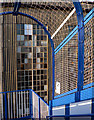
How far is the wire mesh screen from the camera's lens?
2354mm

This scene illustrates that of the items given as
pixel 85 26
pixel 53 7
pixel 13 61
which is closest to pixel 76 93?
pixel 85 26

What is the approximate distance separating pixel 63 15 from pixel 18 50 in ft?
3.67

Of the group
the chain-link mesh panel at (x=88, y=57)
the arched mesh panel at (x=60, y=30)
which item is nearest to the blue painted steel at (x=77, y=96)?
the chain-link mesh panel at (x=88, y=57)

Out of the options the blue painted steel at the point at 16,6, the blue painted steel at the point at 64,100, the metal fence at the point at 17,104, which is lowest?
the metal fence at the point at 17,104

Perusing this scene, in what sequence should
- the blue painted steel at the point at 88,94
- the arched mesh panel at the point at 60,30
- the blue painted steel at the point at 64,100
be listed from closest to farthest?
the blue painted steel at the point at 88,94 → the blue painted steel at the point at 64,100 → the arched mesh panel at the point at 60,30

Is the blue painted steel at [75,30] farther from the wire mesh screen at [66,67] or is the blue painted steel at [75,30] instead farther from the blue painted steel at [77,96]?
the blue painted steel at [77,96]

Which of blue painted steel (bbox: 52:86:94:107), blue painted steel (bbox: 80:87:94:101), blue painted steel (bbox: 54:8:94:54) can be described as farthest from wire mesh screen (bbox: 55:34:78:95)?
blue painted steel (bbox: 80:87:94:101)

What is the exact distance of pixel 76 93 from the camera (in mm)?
1647

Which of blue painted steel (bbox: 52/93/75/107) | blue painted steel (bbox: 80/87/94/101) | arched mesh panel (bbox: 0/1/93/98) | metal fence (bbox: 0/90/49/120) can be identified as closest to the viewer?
blue painted steel (bbox: 80/87/94/101)

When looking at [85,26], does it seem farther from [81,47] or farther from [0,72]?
[0,72]

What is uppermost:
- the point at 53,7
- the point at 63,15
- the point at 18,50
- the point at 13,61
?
the point at 53,7

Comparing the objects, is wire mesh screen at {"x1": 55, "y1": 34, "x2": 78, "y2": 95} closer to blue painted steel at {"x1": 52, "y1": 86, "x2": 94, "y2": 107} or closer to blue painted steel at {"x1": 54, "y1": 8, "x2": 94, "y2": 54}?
blue painted steel at {"x1": 54, "y1": 8, "x2": 94, "y2": 54}

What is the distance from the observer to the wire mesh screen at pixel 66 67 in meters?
2.35

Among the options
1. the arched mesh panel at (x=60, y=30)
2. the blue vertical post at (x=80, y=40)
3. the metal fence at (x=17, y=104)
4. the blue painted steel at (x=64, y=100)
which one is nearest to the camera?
the blue vertical post at (x=80, y=40)
